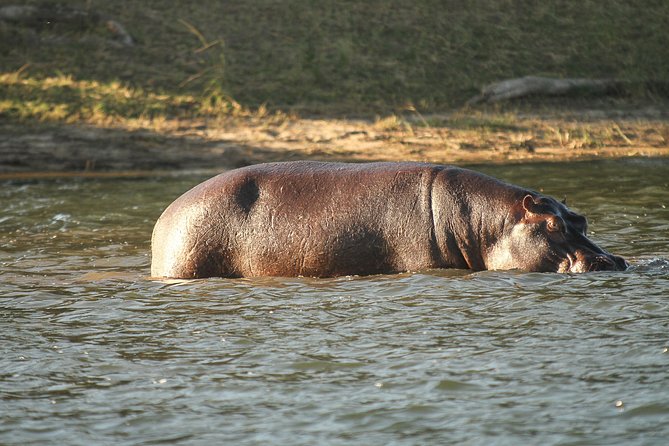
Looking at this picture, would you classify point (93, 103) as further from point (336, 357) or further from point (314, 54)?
point (336, 357)

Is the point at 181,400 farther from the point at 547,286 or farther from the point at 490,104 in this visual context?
the point at 490,104

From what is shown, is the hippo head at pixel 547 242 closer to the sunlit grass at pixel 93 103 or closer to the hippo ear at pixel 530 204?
the hippo ear at pixel 530 204

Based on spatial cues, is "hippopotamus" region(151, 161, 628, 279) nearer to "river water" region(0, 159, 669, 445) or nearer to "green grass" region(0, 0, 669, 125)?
"river water" region(0, 159, 669, 445)

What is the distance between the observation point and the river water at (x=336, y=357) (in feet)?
14.0

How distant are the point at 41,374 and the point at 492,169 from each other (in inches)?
306

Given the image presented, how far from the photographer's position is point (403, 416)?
173 inches

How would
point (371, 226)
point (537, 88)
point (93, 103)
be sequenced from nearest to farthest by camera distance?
point (371, 226)
point (93, 103)
point (537, 88)

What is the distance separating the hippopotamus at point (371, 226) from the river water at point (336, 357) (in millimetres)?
123

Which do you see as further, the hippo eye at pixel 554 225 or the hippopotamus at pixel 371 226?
the hippopotamus at pixel 371 226

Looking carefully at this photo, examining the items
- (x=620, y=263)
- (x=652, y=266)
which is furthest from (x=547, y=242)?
(x=652, y=266)

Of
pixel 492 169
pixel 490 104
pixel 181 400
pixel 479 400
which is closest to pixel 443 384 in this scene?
pixel 479 400

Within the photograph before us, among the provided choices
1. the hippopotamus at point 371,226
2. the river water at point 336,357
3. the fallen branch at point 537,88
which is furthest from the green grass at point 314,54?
Answer: the hippopotamus at point 371,226

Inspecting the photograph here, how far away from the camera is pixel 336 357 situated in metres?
5.18

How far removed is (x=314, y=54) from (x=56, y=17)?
3.81m
